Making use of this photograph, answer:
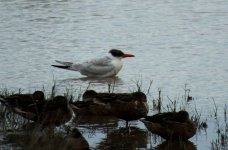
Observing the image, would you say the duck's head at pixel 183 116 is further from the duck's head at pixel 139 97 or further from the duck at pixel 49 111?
the duck at pixel 49 111

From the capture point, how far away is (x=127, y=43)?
15930 millimetres

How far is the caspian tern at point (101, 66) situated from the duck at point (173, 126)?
5092 millimetres

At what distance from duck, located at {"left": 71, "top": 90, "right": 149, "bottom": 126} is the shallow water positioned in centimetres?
39

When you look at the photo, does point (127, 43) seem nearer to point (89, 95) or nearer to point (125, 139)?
point (89, 95)

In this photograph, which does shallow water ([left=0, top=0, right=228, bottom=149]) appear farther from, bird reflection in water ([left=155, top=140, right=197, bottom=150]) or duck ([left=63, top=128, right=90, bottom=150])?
duck ([left=63, top=128, right=90, bottom=150])

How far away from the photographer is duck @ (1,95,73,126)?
9.02 m

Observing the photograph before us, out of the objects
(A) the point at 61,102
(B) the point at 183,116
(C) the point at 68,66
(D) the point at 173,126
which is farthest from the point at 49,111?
(C) the point at 68,66

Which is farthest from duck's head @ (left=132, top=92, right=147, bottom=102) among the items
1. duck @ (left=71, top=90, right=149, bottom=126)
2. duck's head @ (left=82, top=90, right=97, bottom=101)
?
duck's head @ (left=82, top=90, right=97, bottom=101)

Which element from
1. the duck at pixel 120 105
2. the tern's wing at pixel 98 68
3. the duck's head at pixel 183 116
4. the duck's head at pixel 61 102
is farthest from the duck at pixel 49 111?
the tern's wing at pixel 98 68

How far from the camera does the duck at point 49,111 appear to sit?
9.02 meters

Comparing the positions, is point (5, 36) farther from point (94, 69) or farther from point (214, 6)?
point (214, 6)

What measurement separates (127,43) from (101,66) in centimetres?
195

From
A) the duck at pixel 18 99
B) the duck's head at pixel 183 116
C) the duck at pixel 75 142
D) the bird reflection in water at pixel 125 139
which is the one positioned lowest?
the bird reflection in water at pixel 125 139

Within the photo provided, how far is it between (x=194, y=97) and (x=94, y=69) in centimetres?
312
